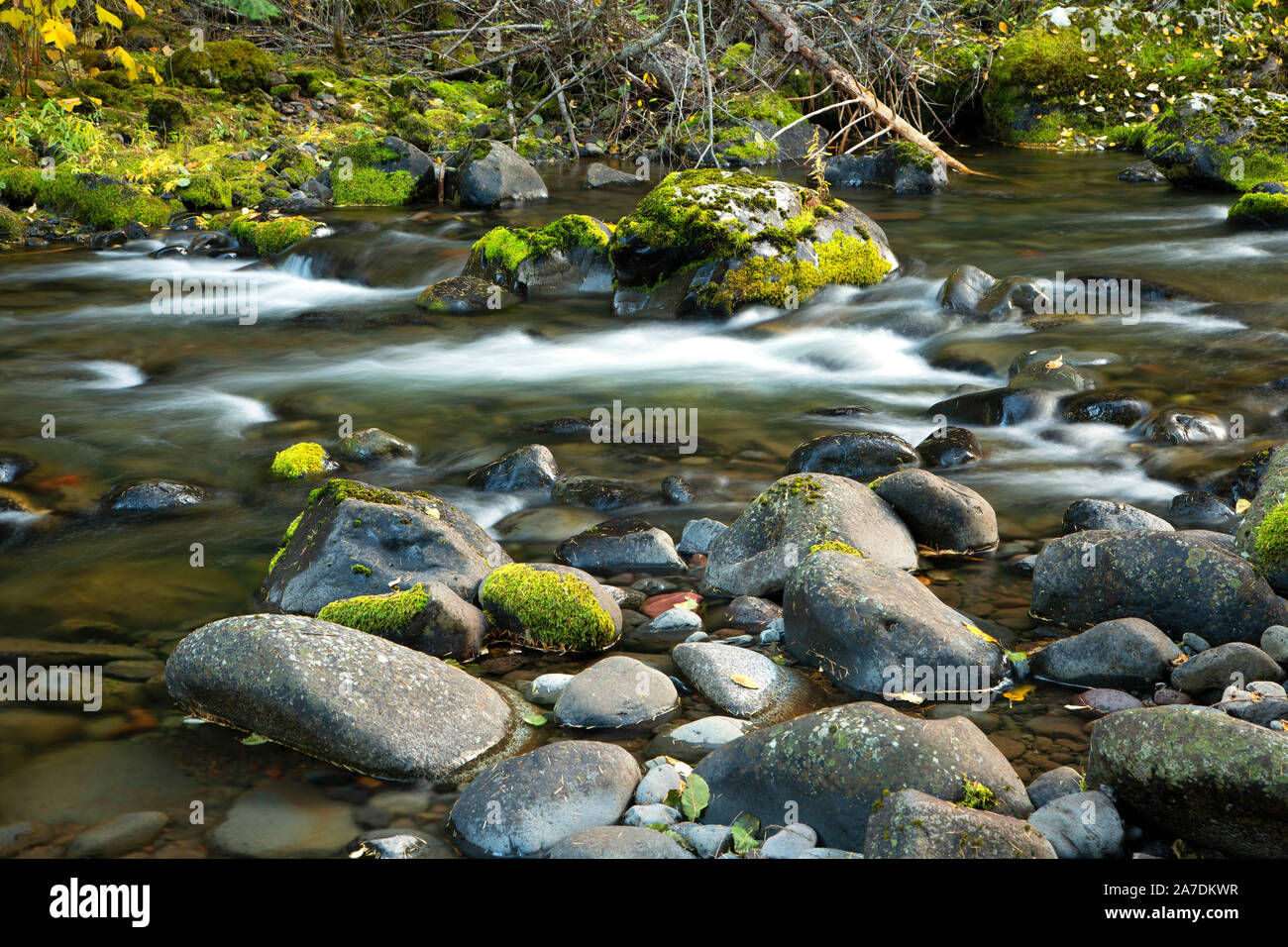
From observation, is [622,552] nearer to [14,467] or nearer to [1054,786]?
[1054,786]

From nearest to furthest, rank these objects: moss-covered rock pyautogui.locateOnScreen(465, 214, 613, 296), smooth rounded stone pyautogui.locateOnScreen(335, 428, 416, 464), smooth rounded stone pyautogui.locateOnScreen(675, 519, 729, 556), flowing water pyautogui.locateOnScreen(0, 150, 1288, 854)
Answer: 1. flowing water pyautogui.locateOnScreen(0, 150, 1288, 854)
2. smooth rounded stone pyautogui.locateOnScreen(675, 519, 729, 556)
3. smooth rounded stone pyautogui.locateOnScreen(335, 428, 416, 464)
4. moss-covered rock pyautogui.locateOnScreen(465, 214, 613, 296)

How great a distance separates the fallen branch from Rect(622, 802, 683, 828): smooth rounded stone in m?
13.3

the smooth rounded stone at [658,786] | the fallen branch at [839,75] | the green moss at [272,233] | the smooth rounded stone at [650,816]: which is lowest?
the smooth rounded stone at [650,816]

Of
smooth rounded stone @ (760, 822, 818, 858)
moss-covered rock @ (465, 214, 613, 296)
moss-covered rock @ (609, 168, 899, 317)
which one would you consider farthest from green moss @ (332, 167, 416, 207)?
smooth rounded stone @ (760, 822, 818, 858)

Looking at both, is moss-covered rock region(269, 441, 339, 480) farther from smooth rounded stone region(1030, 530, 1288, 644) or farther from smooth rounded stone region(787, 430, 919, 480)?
smooth rounded stone region(1030, 530, 1288, 644)

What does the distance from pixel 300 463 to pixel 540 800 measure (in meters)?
3.93

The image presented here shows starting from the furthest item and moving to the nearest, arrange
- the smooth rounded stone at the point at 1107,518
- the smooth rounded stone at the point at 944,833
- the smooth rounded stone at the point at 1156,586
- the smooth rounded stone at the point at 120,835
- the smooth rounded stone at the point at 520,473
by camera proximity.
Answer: the smooth rounded stone at the point at 520,473 < the smooth rounded stone at the point at 1107,518 < the smooth rounded stone at the point at 1156,586 < the smooth rounded stone at the point at 120,835 < the smooth rounded stone at the point at 944,833

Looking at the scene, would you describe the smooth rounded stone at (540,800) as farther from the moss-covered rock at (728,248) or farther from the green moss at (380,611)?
the moss-covered rock at (728,248)

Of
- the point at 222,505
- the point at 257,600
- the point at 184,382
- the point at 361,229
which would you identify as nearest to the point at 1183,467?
the point at 257,600

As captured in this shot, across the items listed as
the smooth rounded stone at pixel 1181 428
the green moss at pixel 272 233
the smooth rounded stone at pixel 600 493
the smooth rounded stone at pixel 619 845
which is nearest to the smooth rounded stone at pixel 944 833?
the smooth rounded stone at pixel 619 845

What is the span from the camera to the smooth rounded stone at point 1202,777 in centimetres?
284

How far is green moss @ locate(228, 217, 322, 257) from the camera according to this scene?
502 inches

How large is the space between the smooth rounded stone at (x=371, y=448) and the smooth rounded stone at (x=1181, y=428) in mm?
4586
